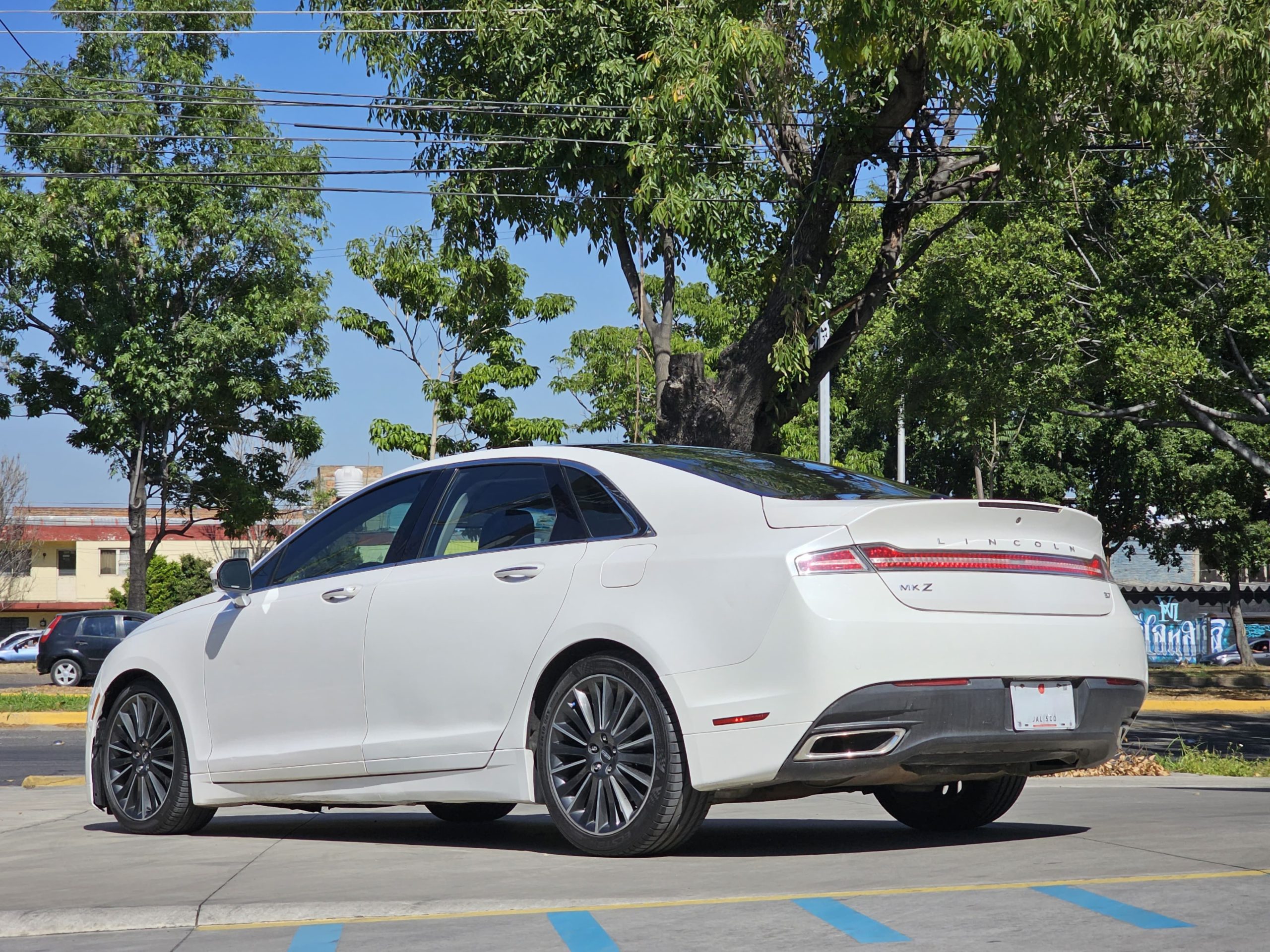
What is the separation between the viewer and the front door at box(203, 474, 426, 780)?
6.16 meters

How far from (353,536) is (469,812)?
1615 mm

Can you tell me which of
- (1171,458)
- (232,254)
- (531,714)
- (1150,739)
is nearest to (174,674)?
(531,714)

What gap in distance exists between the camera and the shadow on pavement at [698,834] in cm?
582

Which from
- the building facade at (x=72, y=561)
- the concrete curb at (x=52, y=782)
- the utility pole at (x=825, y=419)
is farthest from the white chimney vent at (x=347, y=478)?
the building facade at (x=72, y=561)

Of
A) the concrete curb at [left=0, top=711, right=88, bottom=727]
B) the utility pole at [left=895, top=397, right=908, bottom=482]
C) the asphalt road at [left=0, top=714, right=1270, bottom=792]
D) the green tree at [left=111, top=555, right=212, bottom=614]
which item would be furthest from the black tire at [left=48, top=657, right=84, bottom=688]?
the green tree at [left=111, top=555, right=212, bottom=614]

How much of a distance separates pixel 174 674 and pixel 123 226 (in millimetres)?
26136

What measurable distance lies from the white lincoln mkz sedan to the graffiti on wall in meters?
41.8

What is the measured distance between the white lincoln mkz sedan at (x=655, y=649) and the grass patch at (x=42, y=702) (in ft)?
47.8

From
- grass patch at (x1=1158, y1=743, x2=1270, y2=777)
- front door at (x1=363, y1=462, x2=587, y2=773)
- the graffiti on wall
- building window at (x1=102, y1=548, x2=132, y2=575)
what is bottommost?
the graffiti on wall

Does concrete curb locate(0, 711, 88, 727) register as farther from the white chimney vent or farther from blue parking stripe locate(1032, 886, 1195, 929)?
blue parking stripe locate(1032, 886, 1195, 929)

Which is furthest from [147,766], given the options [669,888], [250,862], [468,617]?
[669,888]

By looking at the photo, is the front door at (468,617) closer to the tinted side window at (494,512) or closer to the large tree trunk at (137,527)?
the tinted side window at (494,512)

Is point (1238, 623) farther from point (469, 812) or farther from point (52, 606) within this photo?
point (52, 606)

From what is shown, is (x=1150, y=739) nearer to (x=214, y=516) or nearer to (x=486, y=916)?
(x=486, y=916)
